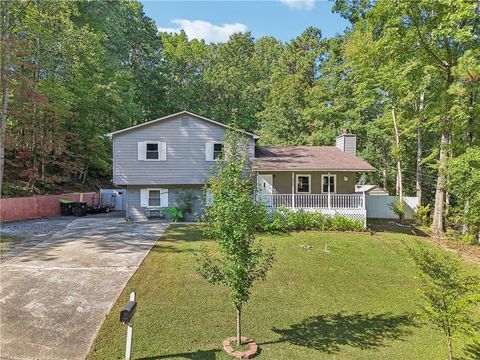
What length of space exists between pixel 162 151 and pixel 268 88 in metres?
25.8

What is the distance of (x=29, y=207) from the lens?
61.4ft

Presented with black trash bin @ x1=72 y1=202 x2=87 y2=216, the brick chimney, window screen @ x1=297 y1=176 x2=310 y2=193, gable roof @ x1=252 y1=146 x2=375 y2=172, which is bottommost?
black trash bin @ x1=72 y1=202 x2=87 y2=216

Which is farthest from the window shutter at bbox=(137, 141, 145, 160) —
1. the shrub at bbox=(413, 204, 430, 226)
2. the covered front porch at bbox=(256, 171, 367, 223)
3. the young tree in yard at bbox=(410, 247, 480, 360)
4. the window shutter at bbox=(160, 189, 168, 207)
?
the shrub at bbox=(413, 204, 430, 226)

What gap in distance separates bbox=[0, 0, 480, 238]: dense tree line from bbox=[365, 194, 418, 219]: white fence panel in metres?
1.19

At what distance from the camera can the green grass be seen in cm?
661

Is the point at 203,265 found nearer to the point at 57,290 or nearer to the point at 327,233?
the point at 57,290

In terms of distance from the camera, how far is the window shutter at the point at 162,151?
757 inches

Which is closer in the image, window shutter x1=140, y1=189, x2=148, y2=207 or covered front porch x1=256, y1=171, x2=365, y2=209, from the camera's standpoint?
covered front porch x1=256, y1=171, x2=365, y2=209

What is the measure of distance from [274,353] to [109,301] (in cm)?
425

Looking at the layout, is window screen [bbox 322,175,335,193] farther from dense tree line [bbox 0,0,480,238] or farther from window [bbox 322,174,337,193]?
dense tree line [bbox 0,0,480,238]

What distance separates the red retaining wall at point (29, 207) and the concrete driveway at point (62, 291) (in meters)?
5.37

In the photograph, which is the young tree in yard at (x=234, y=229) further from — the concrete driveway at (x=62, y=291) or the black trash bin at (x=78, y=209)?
the black trash bin at (x=78, y=209)

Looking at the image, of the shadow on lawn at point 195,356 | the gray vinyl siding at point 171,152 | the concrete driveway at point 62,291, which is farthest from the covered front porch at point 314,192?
the shadow on lawn at point 195,356

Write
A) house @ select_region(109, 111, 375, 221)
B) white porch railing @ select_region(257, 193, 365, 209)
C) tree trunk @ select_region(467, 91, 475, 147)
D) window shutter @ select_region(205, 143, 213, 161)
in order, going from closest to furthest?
tree trunk @ select_region(467, 91, 475, 147), white porch railing @ select_region(257, 193, 365, 209), house @ select_region(109, 111, 375, 221), window shutter @ select_region(205, 143, 213, 161)
